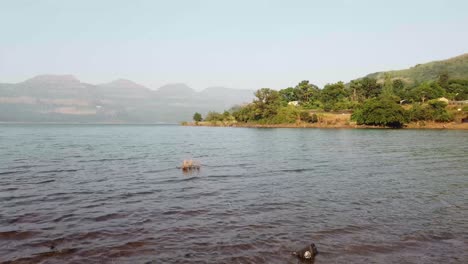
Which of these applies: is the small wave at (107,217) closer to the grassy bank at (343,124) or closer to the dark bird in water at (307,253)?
the dark bird in water at (307,253)

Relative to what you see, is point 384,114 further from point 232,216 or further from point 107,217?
point 107,217

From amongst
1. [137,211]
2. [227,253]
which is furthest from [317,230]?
[137,211]

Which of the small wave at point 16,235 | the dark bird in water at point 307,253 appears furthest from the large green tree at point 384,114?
→ the small wave at point 16,235

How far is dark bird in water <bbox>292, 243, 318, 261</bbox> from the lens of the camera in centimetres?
1154

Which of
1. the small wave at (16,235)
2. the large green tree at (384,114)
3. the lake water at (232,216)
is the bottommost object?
the lake water at (232,216)

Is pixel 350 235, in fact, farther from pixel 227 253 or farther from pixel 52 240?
pixel 52 240

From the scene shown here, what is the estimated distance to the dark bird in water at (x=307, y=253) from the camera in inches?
454

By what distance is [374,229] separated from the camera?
48.1 feet

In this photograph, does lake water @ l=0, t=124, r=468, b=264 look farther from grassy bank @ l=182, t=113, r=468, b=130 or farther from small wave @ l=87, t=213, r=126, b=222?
grassy bank @ l=182, t=113, r=468, b=130

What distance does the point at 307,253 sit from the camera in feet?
38.1

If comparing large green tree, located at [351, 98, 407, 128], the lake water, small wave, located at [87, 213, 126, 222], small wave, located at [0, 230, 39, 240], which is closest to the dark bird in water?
the lake water

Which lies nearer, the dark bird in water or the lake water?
the dark bird in water

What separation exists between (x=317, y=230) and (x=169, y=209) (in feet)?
26.0

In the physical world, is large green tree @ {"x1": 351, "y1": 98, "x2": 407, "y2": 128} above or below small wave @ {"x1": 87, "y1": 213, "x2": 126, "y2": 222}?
above
